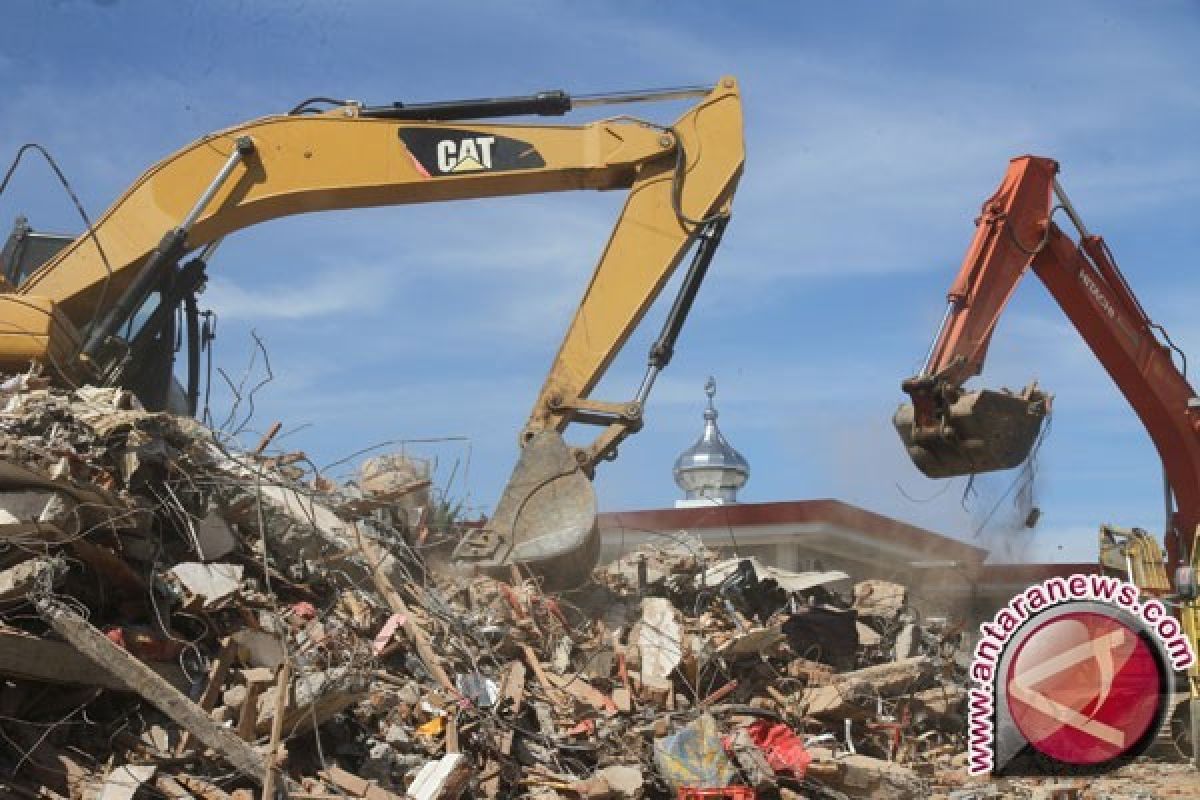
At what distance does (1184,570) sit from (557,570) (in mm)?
4390

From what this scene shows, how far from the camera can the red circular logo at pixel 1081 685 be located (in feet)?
22.1

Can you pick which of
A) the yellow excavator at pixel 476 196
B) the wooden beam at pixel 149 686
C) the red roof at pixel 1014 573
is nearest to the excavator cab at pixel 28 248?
the yellow excavator at pixel 476 196

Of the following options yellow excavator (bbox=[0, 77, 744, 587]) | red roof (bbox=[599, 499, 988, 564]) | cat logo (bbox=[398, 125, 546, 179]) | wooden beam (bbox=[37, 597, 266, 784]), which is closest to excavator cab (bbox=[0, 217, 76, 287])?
yellow excavator (bbox=[0, 77, 744, 587])

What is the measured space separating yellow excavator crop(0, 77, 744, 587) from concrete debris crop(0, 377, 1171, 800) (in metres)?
0.69

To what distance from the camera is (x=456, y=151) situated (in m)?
11.7

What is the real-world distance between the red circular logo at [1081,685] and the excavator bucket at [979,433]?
138 inches

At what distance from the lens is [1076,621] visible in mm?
6945

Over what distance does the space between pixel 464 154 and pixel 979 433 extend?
419cm

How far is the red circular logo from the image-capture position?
22.1ft

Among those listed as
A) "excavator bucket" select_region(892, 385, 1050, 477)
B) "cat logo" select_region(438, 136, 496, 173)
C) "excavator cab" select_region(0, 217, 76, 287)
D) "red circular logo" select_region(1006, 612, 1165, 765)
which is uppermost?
"cat logo" select_region(438, 136, 496, 173)

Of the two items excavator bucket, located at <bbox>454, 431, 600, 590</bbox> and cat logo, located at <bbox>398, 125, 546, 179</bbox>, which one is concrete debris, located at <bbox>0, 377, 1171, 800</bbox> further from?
cat logo, located at <bbox>398, 125, 546, 179</bbox>

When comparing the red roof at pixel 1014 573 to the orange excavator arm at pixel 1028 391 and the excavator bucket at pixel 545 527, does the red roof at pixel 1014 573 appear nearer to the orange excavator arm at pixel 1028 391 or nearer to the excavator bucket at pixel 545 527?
the orange excavator arm at pixel 1028 391

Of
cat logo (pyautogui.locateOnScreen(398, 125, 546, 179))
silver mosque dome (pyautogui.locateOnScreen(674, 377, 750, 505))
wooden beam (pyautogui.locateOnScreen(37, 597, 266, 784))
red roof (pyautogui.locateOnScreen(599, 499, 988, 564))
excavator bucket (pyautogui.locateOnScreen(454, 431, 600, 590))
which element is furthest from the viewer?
silver mosque dome (pyautogui.locateOnScreen(674, 377, 750, 505))

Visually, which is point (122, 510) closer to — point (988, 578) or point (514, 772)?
point (514, 772)
